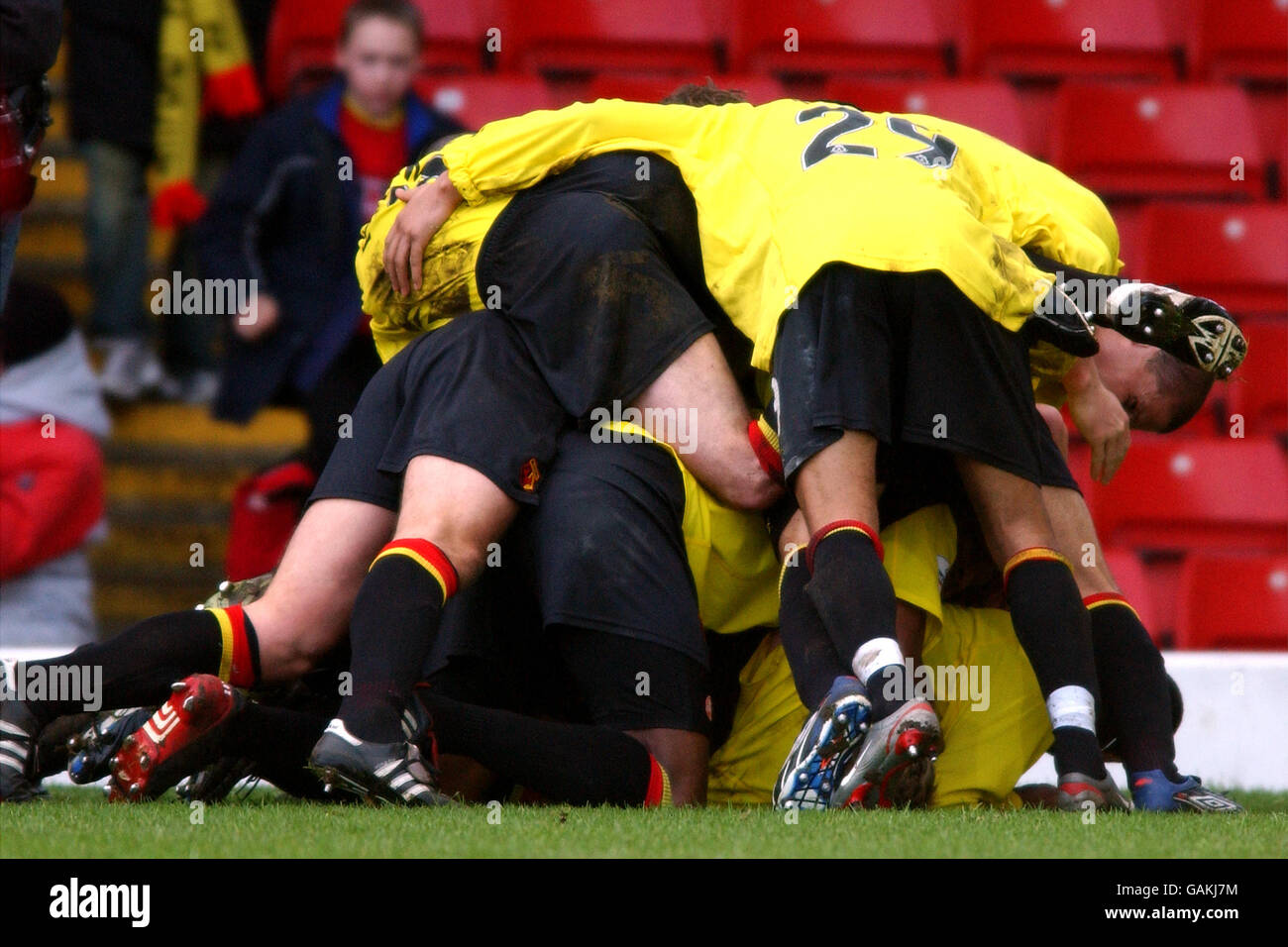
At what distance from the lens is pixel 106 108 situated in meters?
5.07

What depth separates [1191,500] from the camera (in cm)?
521

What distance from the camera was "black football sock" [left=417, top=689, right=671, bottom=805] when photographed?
279cm

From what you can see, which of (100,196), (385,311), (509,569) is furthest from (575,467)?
(100,196)

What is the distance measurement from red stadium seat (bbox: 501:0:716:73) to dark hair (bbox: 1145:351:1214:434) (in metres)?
2.64

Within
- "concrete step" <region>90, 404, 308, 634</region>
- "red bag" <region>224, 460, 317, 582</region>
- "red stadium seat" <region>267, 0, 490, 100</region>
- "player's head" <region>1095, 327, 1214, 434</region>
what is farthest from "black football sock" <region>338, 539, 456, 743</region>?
"red stadium seat" <region>267, 0, 490, 100</region>

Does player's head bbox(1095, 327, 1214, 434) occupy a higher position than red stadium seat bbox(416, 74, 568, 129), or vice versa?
red stadium seat bbox(416, 74, 568, 129)

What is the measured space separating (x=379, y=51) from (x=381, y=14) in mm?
108

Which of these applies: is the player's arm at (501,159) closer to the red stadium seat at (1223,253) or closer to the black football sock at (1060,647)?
the black football sock at (1060,647)

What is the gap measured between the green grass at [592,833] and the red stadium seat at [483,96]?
3091mm

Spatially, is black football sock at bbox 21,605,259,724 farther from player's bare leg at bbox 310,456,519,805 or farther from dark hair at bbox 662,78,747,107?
dark hair at bbox 662,78,747,107

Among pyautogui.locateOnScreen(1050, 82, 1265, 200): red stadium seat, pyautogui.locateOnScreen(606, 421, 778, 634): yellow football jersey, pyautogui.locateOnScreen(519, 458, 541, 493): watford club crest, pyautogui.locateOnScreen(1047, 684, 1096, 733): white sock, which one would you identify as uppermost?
pyautogui.locateOnScreen(1050, 82, 1265, 200): red stadium seat

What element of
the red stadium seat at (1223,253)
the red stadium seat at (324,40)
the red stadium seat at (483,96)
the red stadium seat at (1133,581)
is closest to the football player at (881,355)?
the red stadium seat at (1133,581)

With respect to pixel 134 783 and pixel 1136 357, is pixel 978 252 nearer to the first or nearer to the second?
pixel 1136 357

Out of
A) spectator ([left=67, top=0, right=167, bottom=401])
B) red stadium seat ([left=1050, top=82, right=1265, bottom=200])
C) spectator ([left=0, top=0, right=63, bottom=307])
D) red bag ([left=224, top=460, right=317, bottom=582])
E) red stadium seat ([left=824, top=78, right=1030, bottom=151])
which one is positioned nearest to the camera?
spectator ([left=0, top=0, right=63, bottom=307])
